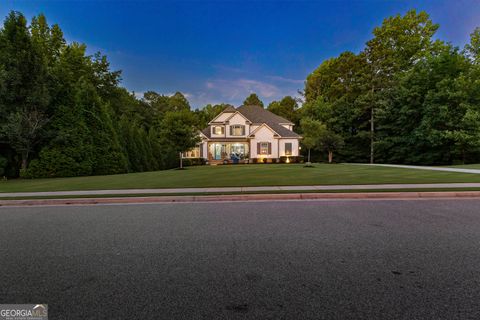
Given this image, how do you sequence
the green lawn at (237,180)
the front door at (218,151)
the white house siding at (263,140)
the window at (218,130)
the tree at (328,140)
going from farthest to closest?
1. the window at (218,130)
2. the front door at (218,151)
3. the white house siding at (263,140)
4. the tree at (328,140)
5. the green lawn at (237,180)

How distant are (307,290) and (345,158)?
118ft

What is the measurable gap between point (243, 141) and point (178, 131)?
39.4ft

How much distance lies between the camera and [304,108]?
39344mm

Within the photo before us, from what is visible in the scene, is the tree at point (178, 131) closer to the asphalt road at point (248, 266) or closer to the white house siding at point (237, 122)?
the white house siding at point (237, 122)

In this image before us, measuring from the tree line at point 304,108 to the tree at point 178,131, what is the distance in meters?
0.10

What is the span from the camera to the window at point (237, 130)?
31.8m

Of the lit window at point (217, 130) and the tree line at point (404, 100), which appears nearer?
the tree line at point (404, 100)

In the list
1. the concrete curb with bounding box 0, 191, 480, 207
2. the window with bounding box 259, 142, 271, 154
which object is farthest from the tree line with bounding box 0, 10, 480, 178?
the concrete curb with bounding box 0, 191, 480, 207

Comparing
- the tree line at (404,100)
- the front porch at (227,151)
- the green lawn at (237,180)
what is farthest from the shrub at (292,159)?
the green lawn at (237,180)

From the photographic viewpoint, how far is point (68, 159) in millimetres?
15555

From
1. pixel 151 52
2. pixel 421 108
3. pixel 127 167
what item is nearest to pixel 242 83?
pixel 151 52

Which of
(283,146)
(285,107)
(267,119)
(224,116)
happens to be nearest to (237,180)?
(283,146)

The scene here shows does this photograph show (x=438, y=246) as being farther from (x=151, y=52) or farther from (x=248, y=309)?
(x=151, y=52)

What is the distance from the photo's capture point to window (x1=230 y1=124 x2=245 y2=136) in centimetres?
3180
